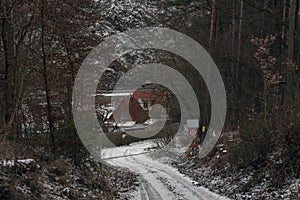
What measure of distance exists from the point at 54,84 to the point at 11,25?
317 centimetres

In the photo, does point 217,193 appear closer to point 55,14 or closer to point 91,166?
point 91,166

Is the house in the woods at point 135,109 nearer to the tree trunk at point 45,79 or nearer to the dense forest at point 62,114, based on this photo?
the dense forest at point 62,114

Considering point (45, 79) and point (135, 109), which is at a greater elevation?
point (45, 79)

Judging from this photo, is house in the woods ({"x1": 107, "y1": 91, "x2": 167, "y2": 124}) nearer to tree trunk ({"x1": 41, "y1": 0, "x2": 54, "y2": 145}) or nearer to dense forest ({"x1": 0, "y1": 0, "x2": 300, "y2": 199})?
dense forest ({"x1": 0, "y1": 0, "x2": 300, "y2": 199})

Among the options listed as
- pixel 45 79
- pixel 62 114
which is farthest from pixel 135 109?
pixel 45 79

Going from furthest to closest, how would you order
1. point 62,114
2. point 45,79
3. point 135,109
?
1. point 135,109
2. point 62,114
3. point 45,79

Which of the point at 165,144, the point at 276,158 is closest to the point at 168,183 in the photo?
the point at 276,158

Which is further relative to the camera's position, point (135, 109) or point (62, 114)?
point (135, 109)

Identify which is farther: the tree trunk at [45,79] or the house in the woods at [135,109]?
the house in the woods at [135,109]

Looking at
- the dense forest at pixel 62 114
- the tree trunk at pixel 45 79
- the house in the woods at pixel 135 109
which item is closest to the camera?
the dense forest at pixel 62 114

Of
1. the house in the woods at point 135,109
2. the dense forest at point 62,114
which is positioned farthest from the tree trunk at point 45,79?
the house in the woods at point 135,109

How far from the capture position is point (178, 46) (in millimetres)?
28516

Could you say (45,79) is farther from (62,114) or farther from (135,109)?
(135,109)

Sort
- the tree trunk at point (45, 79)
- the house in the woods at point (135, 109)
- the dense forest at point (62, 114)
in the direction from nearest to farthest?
the dense forest at point (62, 114)
the tree trunk at point (45, 79)
the house in the woods at point (135, 109)
